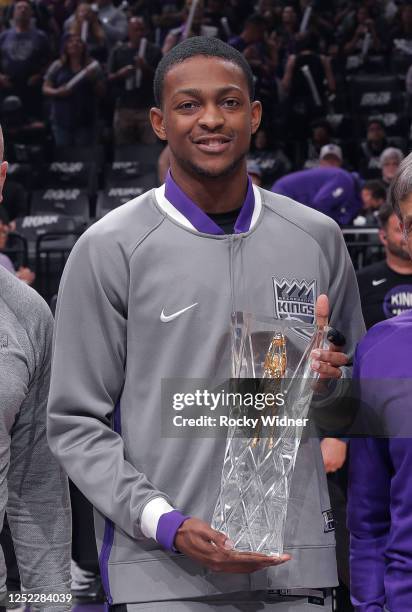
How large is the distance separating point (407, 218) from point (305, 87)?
9.80m

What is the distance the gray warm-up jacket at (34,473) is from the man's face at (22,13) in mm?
10129

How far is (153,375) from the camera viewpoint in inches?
70.9

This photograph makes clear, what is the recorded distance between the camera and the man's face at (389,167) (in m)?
8.94

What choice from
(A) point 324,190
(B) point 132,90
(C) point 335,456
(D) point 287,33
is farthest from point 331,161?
(C) point 335,456

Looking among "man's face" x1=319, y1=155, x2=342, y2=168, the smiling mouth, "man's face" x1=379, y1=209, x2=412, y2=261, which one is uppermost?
the smiling mouth

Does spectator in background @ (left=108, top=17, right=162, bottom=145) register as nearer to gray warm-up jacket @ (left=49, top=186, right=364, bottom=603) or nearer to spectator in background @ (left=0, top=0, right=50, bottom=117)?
spectator in background @ (left=0, top=0, right=50, bottom=117)

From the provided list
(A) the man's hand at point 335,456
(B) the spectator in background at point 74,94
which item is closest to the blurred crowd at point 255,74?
(B) the spectator in background at point 74,94

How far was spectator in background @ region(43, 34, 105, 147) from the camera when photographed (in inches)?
430

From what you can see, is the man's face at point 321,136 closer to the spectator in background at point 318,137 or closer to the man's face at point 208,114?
the spectator in background at point 318,137

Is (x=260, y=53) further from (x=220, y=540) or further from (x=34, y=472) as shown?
(x=220, y=540)

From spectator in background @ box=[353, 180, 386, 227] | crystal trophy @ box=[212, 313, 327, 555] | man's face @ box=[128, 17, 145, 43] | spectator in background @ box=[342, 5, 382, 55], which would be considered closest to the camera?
crystal trophy @ box=[212, 313, 327, 555]

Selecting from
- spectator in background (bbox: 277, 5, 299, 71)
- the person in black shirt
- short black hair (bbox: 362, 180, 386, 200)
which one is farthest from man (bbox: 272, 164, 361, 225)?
spectator in background (bbox: 277, 5, 299, 71)

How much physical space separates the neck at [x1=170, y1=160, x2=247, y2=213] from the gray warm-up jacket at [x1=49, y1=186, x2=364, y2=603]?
0.05 m

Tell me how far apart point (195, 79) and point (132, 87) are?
935 cm
